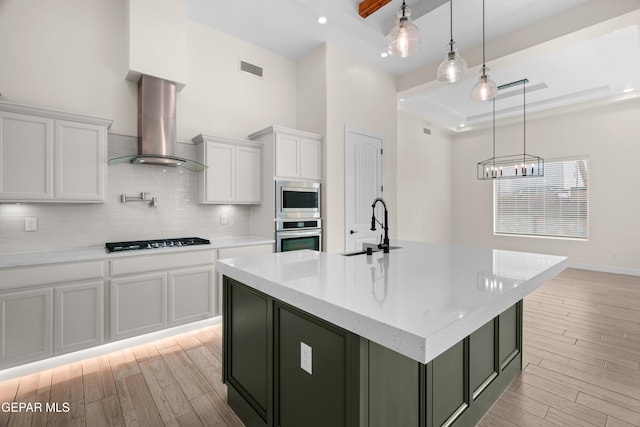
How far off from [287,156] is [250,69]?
151 cm

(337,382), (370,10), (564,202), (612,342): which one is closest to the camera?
(337,382)

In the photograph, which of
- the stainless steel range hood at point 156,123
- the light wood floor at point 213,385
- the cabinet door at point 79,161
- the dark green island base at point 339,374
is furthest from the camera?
the stainless steel range hood at point 156,123

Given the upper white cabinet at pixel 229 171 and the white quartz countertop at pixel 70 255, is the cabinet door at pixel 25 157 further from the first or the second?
the upper white cabinet at pixel 229 171

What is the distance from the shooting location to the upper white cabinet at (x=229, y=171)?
145 inches

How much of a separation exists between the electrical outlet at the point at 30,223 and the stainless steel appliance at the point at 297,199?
2.42 meters

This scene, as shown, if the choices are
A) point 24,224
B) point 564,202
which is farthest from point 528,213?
point 24,224

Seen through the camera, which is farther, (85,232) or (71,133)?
(85,232)

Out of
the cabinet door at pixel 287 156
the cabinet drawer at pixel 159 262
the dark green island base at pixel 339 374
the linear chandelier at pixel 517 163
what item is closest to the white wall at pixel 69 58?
the cabinet drawer at pixel 159 262

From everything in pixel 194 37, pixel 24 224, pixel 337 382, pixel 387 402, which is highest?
pixel 194 37

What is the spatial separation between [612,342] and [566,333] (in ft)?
1.17

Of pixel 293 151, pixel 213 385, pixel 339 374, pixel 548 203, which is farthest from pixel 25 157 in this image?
pixel 548 203

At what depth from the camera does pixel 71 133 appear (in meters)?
2.80

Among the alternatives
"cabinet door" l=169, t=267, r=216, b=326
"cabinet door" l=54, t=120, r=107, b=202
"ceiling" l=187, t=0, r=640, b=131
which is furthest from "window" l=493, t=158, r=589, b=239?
"cabinet door" l=54, t=120, r=107, b=202

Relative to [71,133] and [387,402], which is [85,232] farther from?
[387,402]
